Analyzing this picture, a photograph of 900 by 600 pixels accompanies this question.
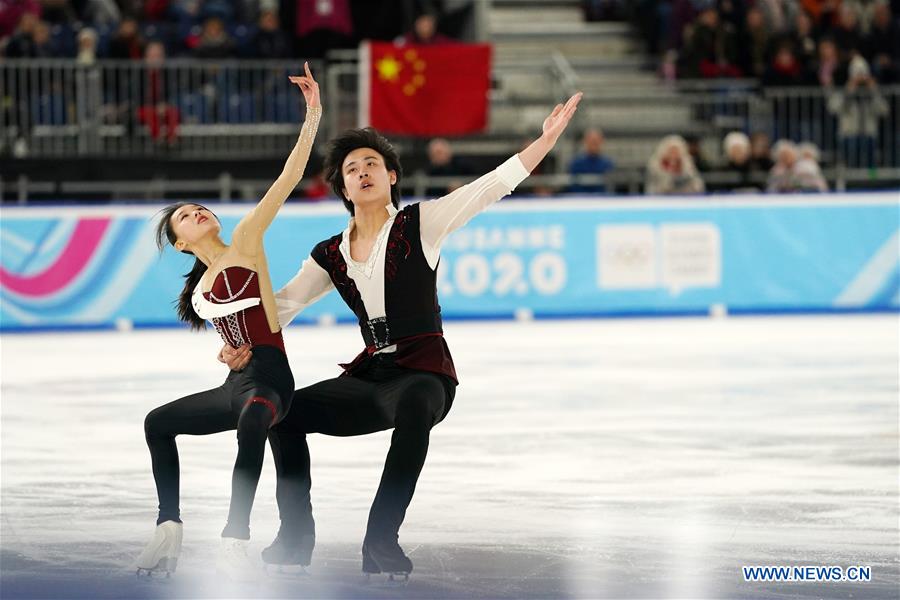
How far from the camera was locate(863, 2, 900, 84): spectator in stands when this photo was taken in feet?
59.7

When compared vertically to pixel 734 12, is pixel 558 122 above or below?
below

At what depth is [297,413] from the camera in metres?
4.78

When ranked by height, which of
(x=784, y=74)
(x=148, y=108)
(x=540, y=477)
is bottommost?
(x=540, y=477)

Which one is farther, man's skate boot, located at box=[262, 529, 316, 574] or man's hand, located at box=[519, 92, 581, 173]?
man's hand, located at box=[519, 92, 581, 173]

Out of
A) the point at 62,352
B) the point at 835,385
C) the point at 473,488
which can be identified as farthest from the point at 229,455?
the point at 62,352

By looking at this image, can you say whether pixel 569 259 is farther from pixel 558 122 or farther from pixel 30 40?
pixel 558 122

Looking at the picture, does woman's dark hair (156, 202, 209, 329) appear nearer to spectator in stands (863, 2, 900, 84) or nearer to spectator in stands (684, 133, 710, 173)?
spectator in stands (684, 133, 710, 173)

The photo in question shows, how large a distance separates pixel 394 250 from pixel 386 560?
0.95 metres

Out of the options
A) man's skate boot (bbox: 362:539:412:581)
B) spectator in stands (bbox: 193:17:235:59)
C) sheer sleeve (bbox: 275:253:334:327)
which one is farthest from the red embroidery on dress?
spectator in stands (bbox: 193:17:235:59)

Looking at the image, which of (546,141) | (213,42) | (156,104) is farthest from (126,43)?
(546,141)

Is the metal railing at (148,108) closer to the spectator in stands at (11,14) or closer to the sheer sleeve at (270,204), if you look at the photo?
the spectator in stands at (11,14)

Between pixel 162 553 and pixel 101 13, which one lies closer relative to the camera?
pixel 162 553

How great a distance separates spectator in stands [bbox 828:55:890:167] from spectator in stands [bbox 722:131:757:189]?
1.52 meters

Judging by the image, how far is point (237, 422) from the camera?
15.3 ft
